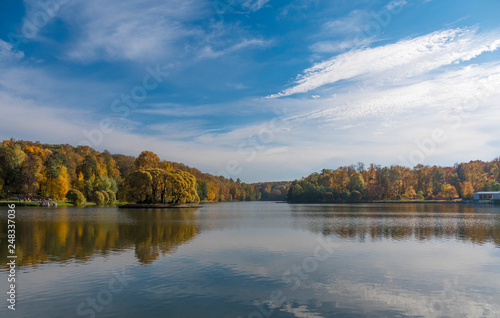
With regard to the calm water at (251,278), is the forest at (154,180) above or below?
above

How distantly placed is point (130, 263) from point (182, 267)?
8.06 feet

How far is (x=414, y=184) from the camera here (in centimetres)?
13100

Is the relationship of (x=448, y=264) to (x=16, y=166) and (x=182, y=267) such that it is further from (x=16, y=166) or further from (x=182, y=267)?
(x=16, y=166)

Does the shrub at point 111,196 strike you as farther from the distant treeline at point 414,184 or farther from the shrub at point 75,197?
the distant treeline at point 414,184

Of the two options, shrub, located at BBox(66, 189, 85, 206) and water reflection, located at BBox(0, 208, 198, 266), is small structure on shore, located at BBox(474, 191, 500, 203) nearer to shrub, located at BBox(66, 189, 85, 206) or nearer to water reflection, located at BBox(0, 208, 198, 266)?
water reflection, located at BBox(0, 208, 198, 266)

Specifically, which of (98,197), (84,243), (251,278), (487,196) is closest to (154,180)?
(98,197)

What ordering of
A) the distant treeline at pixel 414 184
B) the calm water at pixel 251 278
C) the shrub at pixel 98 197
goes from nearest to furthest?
1. the calm water at pixel 251 278
2. the shrub at pixel 98 197
3. the distant treeline at pixel 414 184

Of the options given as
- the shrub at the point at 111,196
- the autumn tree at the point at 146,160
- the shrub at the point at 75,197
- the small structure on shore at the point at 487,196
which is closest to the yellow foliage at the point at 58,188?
the shrub at the point at 75,197

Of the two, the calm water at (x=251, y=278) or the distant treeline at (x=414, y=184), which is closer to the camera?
the calm water at (x=251, y=278)

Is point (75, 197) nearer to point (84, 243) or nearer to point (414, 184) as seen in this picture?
point (84, 243)

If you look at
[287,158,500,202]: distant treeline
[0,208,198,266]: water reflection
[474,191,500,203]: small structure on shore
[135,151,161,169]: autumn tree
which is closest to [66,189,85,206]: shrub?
[135,151,161,169]: autumn tree

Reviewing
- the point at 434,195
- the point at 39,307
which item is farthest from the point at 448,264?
the point at 434,195

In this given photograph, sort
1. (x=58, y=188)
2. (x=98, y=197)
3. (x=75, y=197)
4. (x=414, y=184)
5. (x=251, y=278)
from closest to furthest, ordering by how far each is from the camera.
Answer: (x=251, y=278) < (x=75, y=197) < (x=58, y=188) < (x=98, y=197) < (x=414, y=184)

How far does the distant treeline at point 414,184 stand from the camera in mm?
123188
